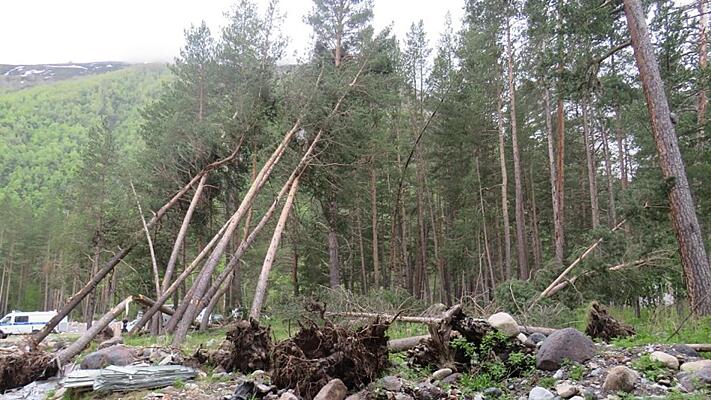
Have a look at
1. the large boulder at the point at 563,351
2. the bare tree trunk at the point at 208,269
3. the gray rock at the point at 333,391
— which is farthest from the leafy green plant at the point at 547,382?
the bare tree trunk at the point at 208,269

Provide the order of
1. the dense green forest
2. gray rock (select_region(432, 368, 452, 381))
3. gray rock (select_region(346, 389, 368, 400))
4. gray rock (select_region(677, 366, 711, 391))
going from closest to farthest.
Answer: gray rock (select_region(677, 366, 711, 391)), gray rock (select_region(346, 389, 368, 400)), gray rock (select_region(432, 368, 452, 381)), the dense green forest

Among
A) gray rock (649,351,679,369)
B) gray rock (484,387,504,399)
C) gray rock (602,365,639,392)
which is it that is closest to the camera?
gray rock (602,365,639,392)

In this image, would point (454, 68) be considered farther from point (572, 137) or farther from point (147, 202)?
point (147, 202)

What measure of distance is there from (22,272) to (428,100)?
43.2 meters

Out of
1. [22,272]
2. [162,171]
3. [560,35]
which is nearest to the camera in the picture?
[560,35]

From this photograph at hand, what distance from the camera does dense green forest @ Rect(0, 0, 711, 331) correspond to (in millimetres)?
10148

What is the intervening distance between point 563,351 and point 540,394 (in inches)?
32.9

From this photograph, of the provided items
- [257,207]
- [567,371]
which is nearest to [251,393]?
[567,371]

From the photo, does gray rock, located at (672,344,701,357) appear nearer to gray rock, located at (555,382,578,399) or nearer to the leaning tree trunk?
gray rock, located at (555,382,578,399)

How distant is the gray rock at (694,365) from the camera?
402cm

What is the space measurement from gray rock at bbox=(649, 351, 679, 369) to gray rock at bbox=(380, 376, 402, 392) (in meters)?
2.51

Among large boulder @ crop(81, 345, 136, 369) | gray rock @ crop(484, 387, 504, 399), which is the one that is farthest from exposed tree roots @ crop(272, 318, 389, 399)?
large boulder @ crop(81, 345, 136, 369)

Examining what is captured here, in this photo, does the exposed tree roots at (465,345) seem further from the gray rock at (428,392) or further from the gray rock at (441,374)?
the gray rock at (428,392)

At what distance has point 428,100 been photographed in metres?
20.5
